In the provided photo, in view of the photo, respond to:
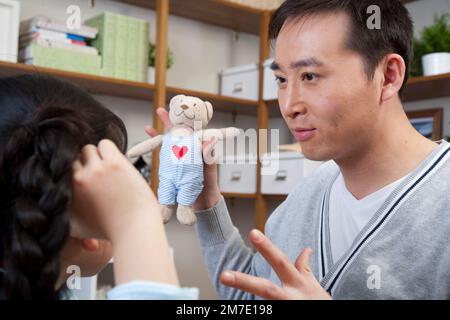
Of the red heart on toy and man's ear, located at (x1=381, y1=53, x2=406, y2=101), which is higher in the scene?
man's ear, located at (x1=381, y1=53, x2=406, y2=101)

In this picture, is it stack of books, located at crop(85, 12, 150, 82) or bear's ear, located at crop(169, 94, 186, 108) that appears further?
stack of books, located at crop(85, 12, 150, 82)

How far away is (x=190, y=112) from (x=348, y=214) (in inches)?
9.2

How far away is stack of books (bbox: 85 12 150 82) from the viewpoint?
0.96 metres

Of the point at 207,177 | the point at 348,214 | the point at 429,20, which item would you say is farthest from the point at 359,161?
the point at 429,20

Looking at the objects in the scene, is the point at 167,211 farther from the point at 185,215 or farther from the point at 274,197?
→ the point at 274,197

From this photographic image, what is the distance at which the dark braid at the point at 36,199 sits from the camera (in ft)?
1.12

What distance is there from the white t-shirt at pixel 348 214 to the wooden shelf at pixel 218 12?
1.30 ft

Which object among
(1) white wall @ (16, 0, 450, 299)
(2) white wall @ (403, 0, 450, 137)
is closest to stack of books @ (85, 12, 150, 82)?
(1) white wall @ (16, 0, 450, 299)

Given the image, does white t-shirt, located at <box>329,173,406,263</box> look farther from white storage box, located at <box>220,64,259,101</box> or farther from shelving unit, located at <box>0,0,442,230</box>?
white storage box, located at <box>220,64,259,101</box>

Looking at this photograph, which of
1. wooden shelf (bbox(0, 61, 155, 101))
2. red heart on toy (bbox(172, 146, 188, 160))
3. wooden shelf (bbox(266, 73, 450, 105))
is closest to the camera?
red heart on toy (bbox(172, 146, 188, 160))

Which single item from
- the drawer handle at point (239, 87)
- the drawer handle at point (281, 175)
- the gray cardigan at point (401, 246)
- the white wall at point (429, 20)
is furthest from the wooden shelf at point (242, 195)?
the white wall at point (429, 20)

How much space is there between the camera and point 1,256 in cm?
38

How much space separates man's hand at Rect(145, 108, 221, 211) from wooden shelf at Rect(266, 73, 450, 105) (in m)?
0.61

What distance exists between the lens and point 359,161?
627 millimetres
